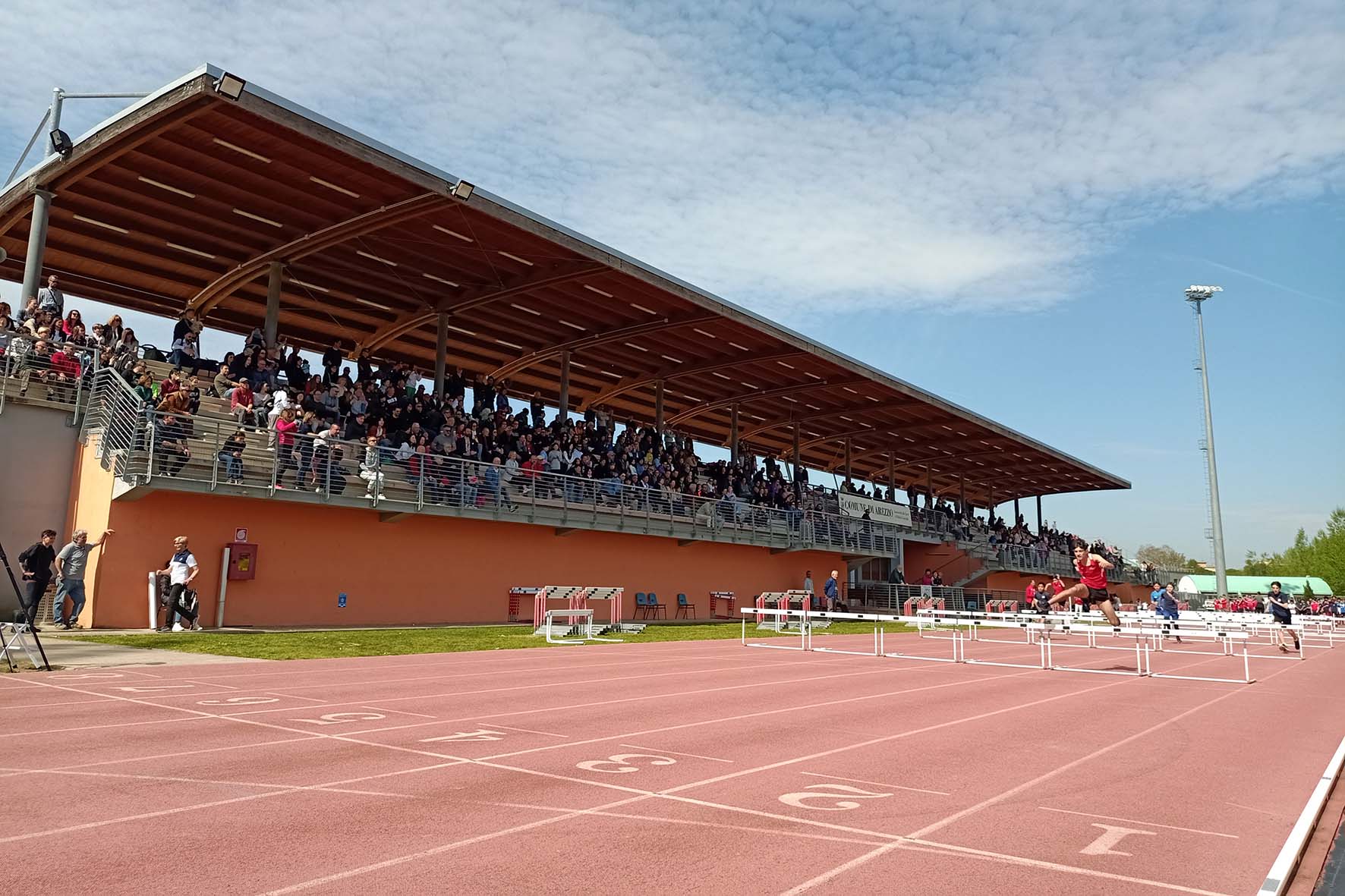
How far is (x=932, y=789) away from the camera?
22.2 ft

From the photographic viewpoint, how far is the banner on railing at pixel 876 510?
41750mm

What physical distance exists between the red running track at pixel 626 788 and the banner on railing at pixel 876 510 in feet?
94.9

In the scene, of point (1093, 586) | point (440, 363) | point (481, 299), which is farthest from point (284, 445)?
point (1093, 586)

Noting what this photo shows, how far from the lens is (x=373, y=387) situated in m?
25.1

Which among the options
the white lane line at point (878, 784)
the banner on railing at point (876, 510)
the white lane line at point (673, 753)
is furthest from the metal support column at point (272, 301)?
the banner on railing at point (876, 510)

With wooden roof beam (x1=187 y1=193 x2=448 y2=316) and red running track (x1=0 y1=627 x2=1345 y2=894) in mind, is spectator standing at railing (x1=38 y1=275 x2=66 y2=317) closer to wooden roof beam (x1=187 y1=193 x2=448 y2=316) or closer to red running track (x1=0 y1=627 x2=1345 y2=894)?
wooden roof beam (x1=187 y1=193 x2=448 y2=316)

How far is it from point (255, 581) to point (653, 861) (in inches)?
741

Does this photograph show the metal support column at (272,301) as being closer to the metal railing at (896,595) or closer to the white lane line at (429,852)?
the white lane line at (429,852)

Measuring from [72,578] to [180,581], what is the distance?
1.80m

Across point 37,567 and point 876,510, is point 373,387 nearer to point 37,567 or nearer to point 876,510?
point 37,567

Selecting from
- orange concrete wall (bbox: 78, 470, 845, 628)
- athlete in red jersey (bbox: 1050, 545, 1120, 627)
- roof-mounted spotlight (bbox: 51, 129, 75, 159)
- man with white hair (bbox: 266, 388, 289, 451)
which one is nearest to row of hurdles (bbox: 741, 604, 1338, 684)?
athlete in red jersey (bbox: 1050, 545, 1120, 627)

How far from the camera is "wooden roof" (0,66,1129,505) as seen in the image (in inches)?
797

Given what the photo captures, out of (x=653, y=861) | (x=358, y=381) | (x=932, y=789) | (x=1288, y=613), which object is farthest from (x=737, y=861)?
(x=1288, y=613)

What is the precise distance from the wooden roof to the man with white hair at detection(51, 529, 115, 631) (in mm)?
8439
